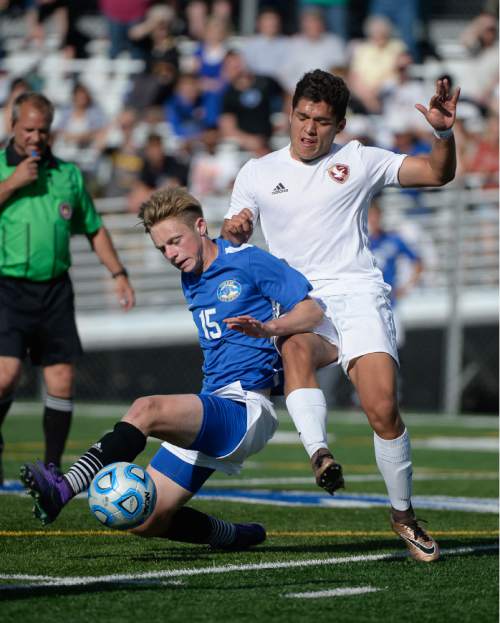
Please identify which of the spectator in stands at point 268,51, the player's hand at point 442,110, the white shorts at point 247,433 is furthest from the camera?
the spectator in stands at point 268,51

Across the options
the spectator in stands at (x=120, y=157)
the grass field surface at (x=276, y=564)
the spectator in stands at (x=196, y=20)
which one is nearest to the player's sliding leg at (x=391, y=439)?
the grass field surface at (x=276, y=564)

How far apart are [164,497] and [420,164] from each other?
190 centimetres

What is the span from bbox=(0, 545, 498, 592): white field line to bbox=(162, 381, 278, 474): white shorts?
0.44 meters

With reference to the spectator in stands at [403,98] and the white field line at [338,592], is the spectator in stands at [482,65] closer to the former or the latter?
the spectator in stands at [403,98]

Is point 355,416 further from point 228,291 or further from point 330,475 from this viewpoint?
point 330,475

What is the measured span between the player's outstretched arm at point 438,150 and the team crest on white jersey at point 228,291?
1054mm

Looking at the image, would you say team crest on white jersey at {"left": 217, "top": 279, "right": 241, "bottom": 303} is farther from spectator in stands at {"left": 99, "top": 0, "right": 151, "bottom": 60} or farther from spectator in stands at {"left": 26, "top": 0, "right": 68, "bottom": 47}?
spectator in stands at {"left": 26, "top": 0, "right": 68, "bottom": 47}

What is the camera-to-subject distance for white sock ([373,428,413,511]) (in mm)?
6148

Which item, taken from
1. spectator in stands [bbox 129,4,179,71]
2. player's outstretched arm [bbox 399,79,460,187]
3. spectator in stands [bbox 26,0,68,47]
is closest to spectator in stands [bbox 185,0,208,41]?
spectator in stands [bbox 129,4,179,71]

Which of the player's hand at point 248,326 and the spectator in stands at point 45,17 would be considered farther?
the spectator in stands at point 45,17

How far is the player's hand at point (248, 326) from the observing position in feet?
18.0

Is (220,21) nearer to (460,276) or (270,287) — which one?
(460,276)

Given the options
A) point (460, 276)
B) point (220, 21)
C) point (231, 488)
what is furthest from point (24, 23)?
point (231, 488)

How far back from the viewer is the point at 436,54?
21.0 m
